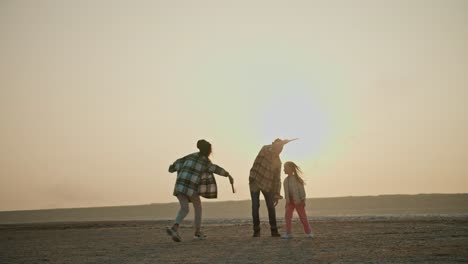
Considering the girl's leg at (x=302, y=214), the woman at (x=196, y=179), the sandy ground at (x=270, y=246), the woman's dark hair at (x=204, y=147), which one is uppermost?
the woman's dark hair at (x=204, y=147)

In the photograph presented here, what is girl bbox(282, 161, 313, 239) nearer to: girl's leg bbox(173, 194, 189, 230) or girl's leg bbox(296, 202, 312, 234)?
girl's leg bbox(296, 202, 312, 234)

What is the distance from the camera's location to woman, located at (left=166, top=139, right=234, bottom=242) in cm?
1636

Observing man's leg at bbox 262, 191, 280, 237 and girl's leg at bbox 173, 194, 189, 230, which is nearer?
girl's leg at bbox 173, 194, 189, 230

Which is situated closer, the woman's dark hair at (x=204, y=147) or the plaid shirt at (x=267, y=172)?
the woman's dark hair at (x=204, y=147)

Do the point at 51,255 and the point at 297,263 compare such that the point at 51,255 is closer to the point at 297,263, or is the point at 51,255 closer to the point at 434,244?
the point at 297,263

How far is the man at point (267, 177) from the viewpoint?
16938 mm

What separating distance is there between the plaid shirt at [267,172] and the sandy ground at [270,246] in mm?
1345

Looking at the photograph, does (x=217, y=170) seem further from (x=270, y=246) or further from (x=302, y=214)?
(x=270, y=246)

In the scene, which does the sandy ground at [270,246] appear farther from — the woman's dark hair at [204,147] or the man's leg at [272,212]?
the woman's dark hair at [204,147]

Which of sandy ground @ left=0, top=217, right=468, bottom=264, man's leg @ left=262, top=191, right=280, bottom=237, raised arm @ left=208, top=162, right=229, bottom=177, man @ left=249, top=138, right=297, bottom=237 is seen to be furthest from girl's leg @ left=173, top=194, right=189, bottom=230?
man's leg @ left=262, top=191, right=280, bottom=237

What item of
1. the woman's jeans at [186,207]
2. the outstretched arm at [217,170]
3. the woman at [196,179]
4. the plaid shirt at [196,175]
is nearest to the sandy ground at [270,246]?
the woman's jeans at [186,207]

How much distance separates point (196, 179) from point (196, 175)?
10 cm

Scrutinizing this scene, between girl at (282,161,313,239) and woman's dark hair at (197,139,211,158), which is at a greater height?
woman's dark hair at (197,139,211,158)

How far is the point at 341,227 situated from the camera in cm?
1828
